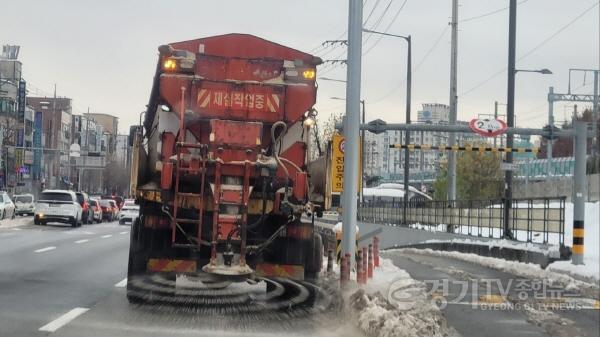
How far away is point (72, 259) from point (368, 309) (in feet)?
35.8

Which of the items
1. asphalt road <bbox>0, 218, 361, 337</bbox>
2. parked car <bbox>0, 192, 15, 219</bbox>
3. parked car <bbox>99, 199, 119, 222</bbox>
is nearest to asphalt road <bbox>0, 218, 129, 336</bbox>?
asphalt road <bbox>0, 218, 361, 337</bbox>

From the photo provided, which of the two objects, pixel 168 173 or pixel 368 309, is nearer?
pixel 368 309

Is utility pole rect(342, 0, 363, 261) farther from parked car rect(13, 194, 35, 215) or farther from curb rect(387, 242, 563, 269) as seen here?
parked car rect(13, 194, 35, 215)

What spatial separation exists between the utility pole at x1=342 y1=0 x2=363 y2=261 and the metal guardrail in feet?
16.7

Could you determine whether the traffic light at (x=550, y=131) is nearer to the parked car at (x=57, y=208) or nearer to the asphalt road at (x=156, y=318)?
the asphalt road at (x=156, y=318)

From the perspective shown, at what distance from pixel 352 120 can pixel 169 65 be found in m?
4.39

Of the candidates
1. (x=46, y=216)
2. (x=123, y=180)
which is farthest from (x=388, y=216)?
(x=123, y=180)

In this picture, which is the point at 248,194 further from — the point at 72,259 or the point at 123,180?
the point at 123,180

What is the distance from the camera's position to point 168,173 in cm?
971

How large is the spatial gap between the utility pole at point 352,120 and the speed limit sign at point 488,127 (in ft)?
30.2

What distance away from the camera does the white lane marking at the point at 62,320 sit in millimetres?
8273

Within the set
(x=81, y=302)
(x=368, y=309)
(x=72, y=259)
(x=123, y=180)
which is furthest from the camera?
(x=123, y=180)

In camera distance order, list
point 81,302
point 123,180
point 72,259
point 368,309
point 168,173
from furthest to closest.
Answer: point 123,180 → point 72,259 → point 81,302 → point 168,173 → point 368,309

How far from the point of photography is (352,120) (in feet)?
44.1
